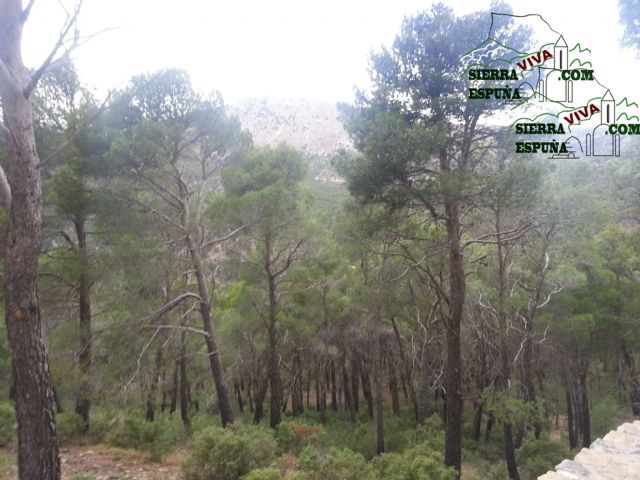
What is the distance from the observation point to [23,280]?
3.74 m

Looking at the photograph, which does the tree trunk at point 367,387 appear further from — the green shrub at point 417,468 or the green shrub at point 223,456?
the green shrub at point 223,456

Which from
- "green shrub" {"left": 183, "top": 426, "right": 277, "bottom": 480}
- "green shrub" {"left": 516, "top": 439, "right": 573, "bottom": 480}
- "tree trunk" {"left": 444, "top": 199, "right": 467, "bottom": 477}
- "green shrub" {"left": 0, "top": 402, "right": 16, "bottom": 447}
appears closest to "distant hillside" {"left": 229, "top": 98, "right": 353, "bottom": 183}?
"green shrub" {"left": 516, "top": 439, "right": 573, "bottom": 480}

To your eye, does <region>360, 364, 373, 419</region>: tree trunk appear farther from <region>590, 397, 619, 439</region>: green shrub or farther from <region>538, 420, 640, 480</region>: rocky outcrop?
<region>538, 420, 640, 480</region>: rocky outcrop

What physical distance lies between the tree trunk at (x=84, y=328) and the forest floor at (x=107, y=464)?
3.30 ft

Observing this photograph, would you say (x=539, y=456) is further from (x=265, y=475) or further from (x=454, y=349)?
(x=265, y=475)

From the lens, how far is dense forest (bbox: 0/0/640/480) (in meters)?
5.34

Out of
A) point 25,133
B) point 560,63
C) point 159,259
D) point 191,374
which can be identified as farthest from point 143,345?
point 191,374

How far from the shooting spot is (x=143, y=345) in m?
8.20

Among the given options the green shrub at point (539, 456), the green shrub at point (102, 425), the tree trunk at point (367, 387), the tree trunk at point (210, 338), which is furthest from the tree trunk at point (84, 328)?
the tree trunk at point (367, 387)

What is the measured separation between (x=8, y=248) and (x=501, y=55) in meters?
7.10

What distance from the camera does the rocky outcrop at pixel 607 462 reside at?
13.6 ft

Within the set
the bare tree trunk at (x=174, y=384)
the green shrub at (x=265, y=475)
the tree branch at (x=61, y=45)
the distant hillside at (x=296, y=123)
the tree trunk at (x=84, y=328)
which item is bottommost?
the bare tree trunk at (x=174, y=384)

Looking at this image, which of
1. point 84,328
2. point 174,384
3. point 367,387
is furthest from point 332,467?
point 367,387

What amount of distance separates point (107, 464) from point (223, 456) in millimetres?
3066
